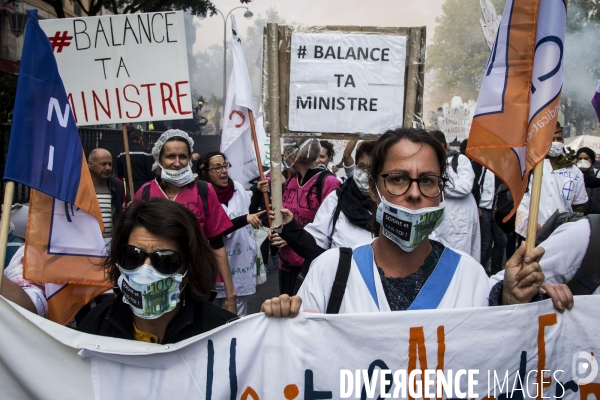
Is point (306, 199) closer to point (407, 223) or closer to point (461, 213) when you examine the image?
point (461, 213)

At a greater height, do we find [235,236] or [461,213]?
[461,213]

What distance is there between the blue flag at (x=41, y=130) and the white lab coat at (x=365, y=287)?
52.2 inches

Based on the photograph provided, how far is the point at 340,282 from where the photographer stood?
2.10m

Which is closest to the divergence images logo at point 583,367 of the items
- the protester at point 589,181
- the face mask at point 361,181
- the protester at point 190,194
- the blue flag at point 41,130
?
the face mask at point 361,181

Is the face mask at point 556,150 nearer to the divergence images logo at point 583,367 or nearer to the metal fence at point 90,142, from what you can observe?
the divergence images logo at point 583,367

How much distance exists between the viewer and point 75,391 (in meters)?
2.15

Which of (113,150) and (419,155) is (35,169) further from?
(113,150)

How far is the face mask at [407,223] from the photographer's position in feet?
6.97

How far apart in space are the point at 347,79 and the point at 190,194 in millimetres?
1325

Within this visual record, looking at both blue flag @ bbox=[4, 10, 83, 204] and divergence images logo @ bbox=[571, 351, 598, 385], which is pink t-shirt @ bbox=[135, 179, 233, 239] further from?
divergence images logo @ bbox=[571, 351, 598, 385]

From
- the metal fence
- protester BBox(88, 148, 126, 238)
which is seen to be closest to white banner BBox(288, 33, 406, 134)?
protester BBox(88, 148, 126, 238)

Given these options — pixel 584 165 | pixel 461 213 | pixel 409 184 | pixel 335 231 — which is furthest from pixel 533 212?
pixel 584 165

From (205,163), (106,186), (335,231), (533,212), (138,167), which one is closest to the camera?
(533,212)

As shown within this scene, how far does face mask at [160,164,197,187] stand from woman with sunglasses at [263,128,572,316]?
84.1 inches
